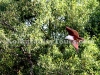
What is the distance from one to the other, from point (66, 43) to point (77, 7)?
1005 millimetres

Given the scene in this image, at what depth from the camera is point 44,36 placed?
7820mm

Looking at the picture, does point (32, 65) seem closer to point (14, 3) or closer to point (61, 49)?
point (61, 49)

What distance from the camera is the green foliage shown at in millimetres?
7254

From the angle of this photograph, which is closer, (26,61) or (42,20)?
(42,20)

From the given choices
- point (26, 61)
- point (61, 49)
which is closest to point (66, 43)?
point (61, 49)

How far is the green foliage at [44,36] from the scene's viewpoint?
23.8ft

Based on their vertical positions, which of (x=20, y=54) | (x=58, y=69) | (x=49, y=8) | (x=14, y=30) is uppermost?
(x=49, y=8)

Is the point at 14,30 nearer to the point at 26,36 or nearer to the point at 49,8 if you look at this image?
the point at 26,36

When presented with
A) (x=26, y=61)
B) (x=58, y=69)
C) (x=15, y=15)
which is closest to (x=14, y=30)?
(x=15, y=15)

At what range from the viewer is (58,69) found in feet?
23.7

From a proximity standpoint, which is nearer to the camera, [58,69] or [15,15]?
[58,69]

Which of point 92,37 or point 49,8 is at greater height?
point 49,8

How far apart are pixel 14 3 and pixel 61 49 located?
68.0 inches

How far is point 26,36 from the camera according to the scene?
759cm
